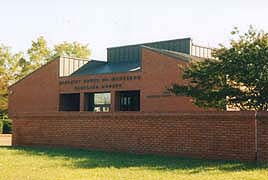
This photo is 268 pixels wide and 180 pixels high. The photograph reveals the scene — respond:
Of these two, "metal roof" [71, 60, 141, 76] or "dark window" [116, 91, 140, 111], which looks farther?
"metal roof" [71, 60, 141, 76]

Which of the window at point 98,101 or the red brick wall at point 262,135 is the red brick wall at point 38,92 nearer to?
the window at point 98,101

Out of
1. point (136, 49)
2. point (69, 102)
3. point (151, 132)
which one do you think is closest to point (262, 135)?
point (151, 132)

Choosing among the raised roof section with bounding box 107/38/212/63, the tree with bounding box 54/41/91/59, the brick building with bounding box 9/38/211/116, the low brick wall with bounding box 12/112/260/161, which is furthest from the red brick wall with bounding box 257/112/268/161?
the tree with bounding box 54/41/91/59

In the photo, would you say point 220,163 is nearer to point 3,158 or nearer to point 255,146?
point 255,146

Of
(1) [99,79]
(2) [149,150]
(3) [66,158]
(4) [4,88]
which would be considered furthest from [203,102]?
(4) [4,88]

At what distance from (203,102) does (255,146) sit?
4022 millimetres

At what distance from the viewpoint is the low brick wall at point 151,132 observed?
1485 centimetres

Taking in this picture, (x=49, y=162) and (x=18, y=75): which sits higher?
(x=18, y=75)

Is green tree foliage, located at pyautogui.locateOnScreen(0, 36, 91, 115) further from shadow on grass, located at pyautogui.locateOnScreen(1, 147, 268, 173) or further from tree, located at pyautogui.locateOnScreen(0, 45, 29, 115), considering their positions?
shadow on grass, located at pyautogui.locateOnScreen(1, 147, 268, 173)

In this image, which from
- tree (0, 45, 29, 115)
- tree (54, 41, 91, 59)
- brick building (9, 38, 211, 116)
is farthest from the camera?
tree (54, 41, 91, 59)

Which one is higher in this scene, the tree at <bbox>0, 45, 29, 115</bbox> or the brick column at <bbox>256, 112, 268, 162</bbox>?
the tree at <bbox>0, 45, 29, 115</bbox>

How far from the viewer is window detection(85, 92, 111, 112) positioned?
36719 mm

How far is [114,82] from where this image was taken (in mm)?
35344

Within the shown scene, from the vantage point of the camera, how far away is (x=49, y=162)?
1466 centimetres
